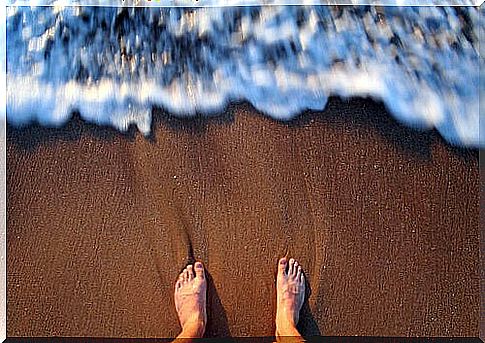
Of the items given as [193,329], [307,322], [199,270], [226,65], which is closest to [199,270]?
[199,270]

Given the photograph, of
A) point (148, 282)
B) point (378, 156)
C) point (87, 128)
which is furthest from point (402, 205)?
point (87, 128)

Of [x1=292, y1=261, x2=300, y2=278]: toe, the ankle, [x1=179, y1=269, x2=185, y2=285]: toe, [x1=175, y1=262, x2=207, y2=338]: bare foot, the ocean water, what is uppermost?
the ocean water

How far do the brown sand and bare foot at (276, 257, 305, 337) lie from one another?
0.02 metres

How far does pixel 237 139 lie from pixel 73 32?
0.41 meters

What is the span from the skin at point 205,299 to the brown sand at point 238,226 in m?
0.02

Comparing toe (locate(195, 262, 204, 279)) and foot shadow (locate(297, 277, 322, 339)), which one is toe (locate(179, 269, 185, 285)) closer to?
toe (locate(195, 262, 204, 279))

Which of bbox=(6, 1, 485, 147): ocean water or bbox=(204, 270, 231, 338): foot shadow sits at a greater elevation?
bbox=(6, 1, 485, 147): ocean water

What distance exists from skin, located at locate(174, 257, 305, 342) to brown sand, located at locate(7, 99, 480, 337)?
0.02 meters

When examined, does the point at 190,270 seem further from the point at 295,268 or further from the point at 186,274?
the point at 295,268

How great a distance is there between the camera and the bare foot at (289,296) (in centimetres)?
136

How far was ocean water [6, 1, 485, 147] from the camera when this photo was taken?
1.38 m

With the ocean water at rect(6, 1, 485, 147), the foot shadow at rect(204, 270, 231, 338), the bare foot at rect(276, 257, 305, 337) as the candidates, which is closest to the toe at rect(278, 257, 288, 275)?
the bare foot at rect(276, 257, 305, 337)

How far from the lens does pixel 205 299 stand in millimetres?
1371

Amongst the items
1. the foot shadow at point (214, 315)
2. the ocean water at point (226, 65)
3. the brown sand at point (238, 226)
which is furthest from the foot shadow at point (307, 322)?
the ocean water at point (226, 65)
